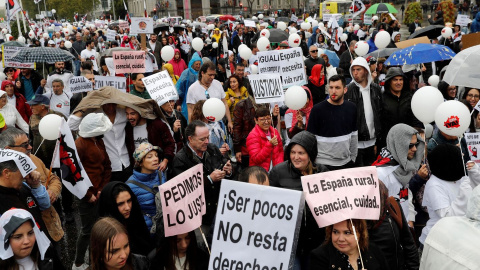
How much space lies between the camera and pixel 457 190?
4.24m

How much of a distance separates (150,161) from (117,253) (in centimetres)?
145

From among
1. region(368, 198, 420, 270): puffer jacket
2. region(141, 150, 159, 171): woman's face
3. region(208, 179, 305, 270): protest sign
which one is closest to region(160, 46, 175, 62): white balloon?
region(141, 150, 159, 171): woman's face

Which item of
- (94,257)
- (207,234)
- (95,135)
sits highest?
(95,135)

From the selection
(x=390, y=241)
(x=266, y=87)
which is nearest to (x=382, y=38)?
(x=266, y=87)

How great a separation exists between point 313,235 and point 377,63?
270 inches

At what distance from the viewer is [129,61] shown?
8.27 metres

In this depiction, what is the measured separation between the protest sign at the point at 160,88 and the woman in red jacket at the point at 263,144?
4.98 ft

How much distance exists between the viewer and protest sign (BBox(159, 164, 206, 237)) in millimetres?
3451

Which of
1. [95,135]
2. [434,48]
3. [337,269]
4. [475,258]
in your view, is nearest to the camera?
[475,258]

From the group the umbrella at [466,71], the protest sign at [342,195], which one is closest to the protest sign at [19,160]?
the protest sign at [342,195]

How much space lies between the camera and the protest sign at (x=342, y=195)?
3.13 metres

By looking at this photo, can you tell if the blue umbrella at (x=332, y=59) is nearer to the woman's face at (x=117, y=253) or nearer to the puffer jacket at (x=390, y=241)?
the puffer jacket at (x=390, y=241)

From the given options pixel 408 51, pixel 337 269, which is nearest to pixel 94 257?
pixel 337 269

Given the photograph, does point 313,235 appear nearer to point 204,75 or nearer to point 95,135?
point 95,135
